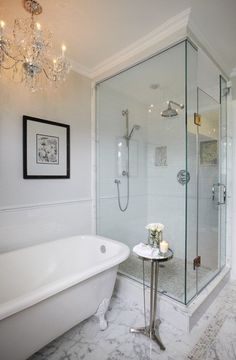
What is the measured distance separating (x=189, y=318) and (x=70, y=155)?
1.97 meters

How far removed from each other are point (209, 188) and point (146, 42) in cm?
174

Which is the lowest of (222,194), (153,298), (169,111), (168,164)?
(153,298)

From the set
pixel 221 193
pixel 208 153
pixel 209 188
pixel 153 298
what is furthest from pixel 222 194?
pixel 153 298

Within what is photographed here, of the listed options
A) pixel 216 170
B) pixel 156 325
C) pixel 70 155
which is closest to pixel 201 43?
pixel 216 170

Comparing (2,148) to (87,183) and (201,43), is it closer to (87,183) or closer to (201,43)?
(87,183)

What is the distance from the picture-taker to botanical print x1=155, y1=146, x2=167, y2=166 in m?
2.96

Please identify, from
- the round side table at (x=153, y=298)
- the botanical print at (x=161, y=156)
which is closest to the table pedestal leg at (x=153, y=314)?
the round side table at (x=153, y=298)

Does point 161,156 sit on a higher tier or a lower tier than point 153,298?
higher

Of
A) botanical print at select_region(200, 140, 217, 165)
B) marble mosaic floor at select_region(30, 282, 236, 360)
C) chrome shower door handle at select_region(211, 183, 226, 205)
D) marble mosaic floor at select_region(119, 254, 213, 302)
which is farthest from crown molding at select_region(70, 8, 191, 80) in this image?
marble mosaic floor at select_region(30, 282, 236, 360)

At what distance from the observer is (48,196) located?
222cm

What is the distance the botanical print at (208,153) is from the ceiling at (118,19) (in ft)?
3.15

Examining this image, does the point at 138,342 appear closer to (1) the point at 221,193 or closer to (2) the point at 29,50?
(1) the point at 221,193

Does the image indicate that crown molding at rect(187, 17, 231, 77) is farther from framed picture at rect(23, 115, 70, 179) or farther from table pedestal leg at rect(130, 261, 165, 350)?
table pedestal leg at rect(130, 261, 165, 350)

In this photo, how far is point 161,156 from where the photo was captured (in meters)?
3.01
